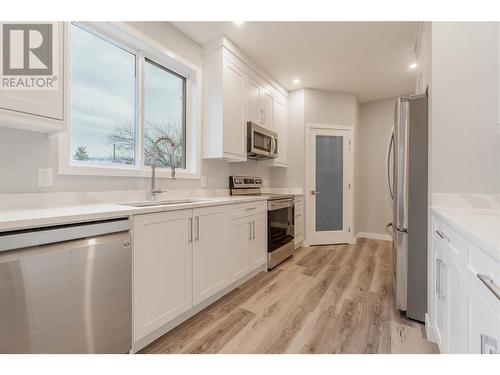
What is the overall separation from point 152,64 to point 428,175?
8.99 ft

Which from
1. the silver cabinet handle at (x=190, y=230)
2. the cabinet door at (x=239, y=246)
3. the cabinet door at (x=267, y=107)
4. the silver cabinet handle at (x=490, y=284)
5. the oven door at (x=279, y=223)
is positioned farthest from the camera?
the cabinet door at (x=267, y=107)

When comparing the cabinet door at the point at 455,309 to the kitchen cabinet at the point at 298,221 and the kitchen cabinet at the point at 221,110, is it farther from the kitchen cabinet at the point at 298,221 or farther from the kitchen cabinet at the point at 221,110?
the kitchen cabinet at the point at 298,221

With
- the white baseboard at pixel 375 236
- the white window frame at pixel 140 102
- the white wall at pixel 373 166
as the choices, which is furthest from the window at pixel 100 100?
the white baseboard at pixel 375 236

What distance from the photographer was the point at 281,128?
4.00 metres

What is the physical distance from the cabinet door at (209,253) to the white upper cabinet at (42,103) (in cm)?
104

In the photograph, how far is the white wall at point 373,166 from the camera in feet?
14.8

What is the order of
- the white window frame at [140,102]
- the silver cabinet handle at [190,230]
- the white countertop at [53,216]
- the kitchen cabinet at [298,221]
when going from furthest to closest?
the kitchen cabinet at [298,221] < the silver cabinet handle at [190,230] < the white window frame at [140,102] < the white countertop at [53,216]

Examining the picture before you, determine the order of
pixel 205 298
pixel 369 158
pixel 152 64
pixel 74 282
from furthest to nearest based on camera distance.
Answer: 1. pixel 369 158
2. pixel 152 64
3. pixel 205 298
4. pixel 74 282

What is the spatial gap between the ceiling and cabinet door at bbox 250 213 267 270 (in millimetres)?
2066

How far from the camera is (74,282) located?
1125 millimetres

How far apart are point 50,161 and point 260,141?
7.49 ft

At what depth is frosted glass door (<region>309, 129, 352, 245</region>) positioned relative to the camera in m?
4.20
